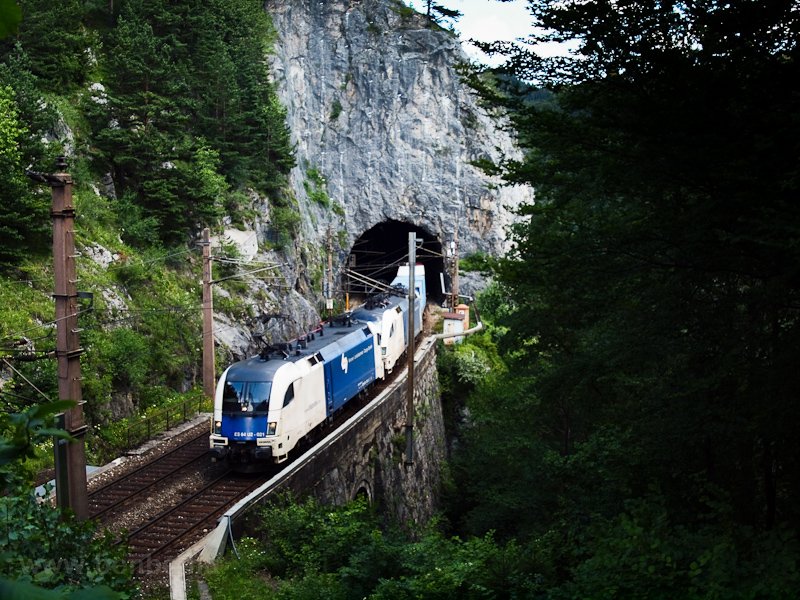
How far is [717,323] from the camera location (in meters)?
7.29

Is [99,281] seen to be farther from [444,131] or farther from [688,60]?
[444,131]

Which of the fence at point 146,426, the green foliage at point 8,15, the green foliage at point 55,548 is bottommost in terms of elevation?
the fence at point 146,426

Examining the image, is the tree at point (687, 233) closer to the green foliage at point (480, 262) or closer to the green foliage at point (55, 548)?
the green foliage at point (480, 262)

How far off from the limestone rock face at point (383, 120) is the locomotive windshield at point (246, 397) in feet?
97.6

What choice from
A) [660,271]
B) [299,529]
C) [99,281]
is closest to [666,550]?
[660,271]

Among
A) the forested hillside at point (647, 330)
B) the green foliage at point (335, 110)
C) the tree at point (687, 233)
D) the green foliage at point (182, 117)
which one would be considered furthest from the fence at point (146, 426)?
the green foliage at point (335, 110)

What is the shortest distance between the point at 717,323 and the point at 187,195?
22.7m

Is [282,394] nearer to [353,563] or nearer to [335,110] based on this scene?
[353,563]

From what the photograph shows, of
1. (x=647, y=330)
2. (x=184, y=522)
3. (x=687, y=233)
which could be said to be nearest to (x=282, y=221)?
(x=184, y=522)

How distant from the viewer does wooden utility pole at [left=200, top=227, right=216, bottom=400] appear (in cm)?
2047

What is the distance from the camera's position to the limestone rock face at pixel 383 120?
45.6 meters

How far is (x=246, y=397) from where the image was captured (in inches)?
616

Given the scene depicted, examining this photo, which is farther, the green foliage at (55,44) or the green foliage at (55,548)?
the green foliage at (55,44)

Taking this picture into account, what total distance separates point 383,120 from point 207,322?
29.1m
